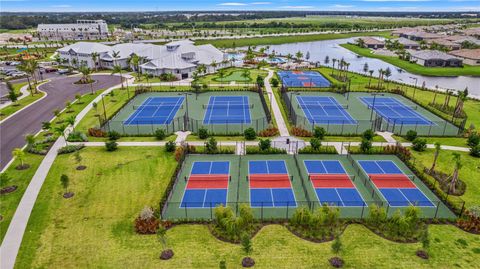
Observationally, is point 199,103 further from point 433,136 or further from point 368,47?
point 368,47

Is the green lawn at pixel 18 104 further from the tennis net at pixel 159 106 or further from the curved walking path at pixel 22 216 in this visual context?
the curved walking path at pixel 22 216

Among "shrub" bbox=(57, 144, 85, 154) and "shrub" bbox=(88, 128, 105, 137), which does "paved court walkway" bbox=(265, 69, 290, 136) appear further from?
"shrub" bbox=(57, 144, 85, 154)

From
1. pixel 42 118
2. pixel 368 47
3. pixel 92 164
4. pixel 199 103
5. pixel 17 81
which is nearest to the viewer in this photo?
pixel 92 164

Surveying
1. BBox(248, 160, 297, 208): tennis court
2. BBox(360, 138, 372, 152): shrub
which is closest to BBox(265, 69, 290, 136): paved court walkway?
BBox(248, 160, 297, 208): tennis court

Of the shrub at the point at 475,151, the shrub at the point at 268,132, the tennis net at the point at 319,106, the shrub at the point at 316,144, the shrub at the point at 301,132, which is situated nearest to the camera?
the shrub at the point at 316,144

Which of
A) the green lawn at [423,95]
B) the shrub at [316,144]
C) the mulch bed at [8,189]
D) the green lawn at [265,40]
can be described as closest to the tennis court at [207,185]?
the shrub at [316,144]

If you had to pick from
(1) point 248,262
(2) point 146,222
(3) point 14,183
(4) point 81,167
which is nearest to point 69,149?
(4) point 81,167

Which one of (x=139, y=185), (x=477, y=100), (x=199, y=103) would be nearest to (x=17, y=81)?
(x=199, y=103)
